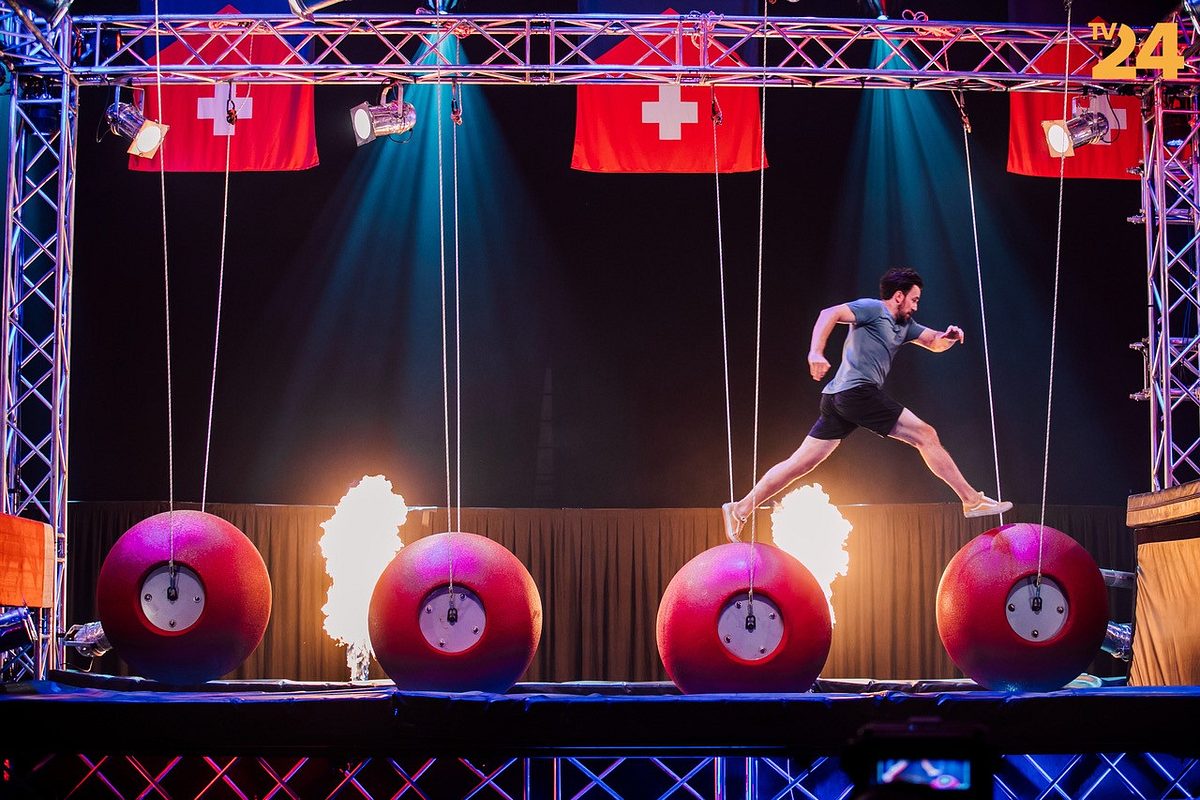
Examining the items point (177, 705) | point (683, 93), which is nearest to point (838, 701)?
point (177, 705)

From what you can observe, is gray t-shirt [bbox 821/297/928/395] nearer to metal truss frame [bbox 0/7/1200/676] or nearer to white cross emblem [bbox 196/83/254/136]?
metal truss frame [bbox 0/7/1200/676]

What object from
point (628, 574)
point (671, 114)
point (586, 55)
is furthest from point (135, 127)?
point (628, 574)

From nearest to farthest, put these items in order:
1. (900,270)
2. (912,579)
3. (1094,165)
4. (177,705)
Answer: (177,705) < (900,270) < (1094,165) < (912,579)

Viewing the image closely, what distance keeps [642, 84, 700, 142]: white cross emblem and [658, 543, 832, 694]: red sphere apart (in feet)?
14.5

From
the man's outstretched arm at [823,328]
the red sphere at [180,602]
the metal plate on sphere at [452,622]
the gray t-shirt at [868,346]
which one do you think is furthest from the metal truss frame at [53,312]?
the gray t-shirt at [868,346]

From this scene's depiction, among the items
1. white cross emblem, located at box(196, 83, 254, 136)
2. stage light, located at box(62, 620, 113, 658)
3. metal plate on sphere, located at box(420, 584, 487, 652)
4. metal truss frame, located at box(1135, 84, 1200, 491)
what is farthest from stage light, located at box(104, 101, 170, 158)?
metal truss frame, located at box(1135, 84, 1200, 491)

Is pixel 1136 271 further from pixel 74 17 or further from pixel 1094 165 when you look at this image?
pixel 74 17

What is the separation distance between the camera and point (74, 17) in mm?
7488

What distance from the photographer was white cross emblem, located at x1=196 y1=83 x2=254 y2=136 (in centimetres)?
896

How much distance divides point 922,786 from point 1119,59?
19.5 feet

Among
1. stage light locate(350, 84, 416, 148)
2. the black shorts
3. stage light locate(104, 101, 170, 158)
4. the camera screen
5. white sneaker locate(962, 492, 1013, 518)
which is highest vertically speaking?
stage light locate(350, 84, 416, 148)

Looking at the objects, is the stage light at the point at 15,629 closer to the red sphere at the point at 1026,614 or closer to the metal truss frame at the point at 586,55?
the metal truss frame at the point at 586,55

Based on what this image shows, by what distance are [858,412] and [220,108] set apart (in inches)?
217

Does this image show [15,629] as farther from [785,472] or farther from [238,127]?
[238,127]
